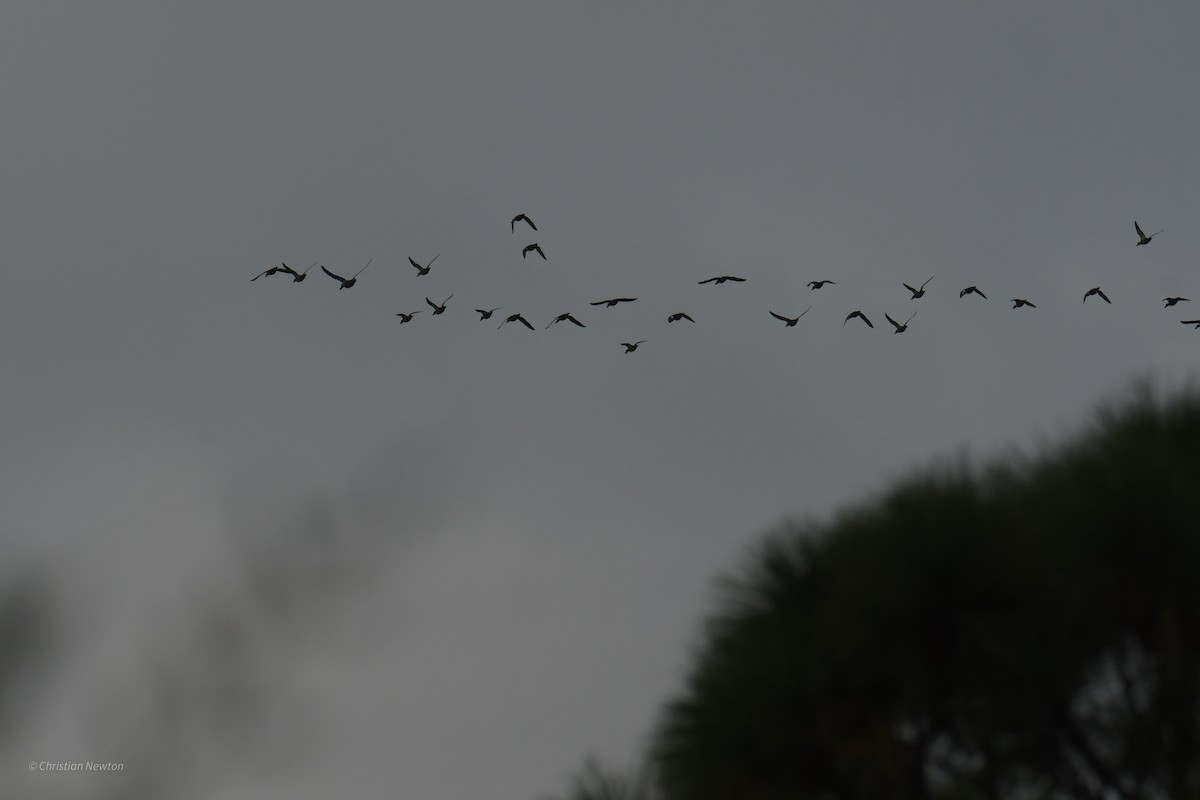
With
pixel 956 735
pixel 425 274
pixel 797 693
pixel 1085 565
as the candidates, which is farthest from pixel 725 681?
pixel 425 274

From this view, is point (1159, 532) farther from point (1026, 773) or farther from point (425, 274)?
point (425, 274)

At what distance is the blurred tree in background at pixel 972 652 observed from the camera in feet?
67.1

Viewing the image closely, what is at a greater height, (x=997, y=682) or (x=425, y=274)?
(x=425, y=274)

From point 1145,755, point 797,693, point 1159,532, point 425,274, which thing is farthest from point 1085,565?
point 425,274

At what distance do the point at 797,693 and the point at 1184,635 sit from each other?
4.75 metres

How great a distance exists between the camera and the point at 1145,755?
1975 cm

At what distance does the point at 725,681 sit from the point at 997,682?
3480mm

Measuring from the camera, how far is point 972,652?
2120cm

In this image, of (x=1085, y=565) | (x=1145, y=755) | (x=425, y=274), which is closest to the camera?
(x=1145, y=755)

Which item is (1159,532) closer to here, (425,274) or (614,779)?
(614,779)

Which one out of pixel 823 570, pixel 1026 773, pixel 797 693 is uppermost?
pixel 823 570

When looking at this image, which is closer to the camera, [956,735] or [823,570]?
[956,735]

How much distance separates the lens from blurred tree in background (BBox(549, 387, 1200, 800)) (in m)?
20.4

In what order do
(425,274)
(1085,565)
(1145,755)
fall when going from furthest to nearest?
1. (425,274)
2. (1085,565)
3. (1145,755)
